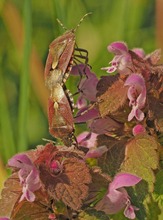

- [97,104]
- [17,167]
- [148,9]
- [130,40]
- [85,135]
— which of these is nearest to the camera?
[17,167]

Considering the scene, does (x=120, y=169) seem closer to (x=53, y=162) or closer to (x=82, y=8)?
(x=53, y=162)

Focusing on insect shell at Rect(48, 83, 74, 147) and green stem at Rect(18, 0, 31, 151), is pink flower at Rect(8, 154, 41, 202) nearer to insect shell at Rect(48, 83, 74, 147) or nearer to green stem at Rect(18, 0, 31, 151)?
insect shell at Rect(48, 83, 74, 147)

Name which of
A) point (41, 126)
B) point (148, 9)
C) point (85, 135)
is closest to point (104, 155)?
point (85, 135)


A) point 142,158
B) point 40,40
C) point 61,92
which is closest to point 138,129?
point 142,158

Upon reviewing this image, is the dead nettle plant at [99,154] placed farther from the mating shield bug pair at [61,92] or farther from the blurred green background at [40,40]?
the blurred green background at [40,40]

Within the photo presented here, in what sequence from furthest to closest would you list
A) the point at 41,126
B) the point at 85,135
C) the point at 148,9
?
the point at 148,9
the point at 41,126
the point at 85,135

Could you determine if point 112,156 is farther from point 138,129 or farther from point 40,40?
point 40,40

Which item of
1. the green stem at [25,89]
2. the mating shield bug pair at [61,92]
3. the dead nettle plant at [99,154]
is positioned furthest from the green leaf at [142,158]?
the green stem at [25,89]

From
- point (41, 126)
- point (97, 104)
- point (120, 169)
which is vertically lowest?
point (41, 126)
